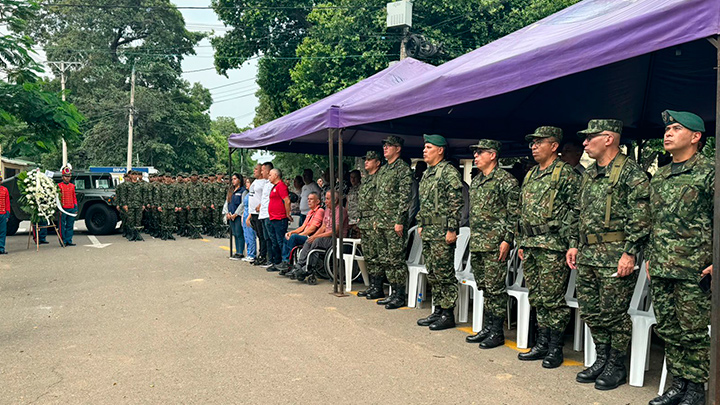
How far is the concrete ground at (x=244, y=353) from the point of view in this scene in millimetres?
4125

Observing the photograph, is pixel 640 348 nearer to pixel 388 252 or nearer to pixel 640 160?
pixel 388 252

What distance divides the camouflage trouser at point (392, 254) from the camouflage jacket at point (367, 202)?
287 mm

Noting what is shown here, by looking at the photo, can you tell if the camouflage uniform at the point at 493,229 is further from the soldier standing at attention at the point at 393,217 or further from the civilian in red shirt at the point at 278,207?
the civilian in red shirt at the point at 278,207

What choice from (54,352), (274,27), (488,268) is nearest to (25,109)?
(54,352)

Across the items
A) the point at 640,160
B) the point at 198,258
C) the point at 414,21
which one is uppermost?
the point at 414,21

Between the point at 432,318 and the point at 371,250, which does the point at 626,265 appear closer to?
the point at 432,318

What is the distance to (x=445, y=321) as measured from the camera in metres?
5.91

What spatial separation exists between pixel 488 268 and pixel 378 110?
2328mm

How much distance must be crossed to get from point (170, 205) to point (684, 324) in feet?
47.5

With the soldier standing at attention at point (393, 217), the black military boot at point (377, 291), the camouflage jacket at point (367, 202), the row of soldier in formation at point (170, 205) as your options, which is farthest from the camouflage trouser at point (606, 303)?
the row of soldier in formation at point (170, 205)

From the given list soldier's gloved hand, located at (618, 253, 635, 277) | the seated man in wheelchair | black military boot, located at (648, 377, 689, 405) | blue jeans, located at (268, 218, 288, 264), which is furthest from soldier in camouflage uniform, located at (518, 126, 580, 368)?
blue jeans, located at (268, 218, 288, 264)

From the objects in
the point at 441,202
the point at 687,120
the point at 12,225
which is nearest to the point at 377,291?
the point at 441,202

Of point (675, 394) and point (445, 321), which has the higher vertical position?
point (675, 394)

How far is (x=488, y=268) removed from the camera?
17.3 feet
